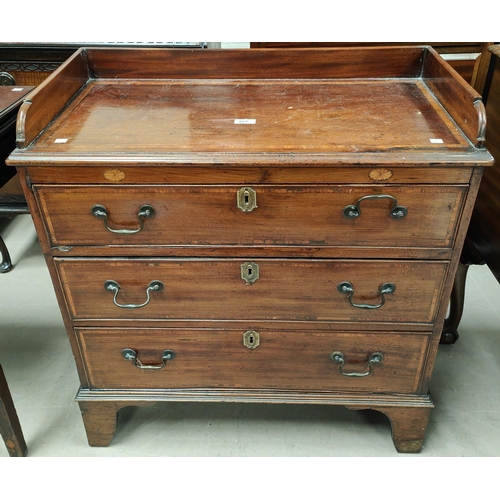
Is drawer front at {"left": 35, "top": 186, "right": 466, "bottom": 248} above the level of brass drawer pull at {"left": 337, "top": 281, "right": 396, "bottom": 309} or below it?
above

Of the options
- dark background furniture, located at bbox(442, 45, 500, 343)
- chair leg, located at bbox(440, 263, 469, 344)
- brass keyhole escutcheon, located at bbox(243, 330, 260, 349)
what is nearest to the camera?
brass keyhole escutcheon, located at bbox(243, 330, 260, 349)

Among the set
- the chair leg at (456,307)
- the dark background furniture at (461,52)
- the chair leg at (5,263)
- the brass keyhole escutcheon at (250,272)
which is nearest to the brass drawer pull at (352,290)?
the brass keyhole escutcheon at (250,272)

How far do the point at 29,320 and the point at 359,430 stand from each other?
1.42 m

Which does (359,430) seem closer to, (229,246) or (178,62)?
(229,246)

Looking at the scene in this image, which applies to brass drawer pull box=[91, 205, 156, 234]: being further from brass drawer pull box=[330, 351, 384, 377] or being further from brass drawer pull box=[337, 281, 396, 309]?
brass drawer pull box=[330, 351, 384, 377]

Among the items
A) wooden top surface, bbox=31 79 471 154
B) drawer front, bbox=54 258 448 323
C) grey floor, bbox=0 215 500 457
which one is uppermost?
wooden top surface, bbox=31 79 471 154

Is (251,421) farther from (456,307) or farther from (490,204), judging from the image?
(490,204)

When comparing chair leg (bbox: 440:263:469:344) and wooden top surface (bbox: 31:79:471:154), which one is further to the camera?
chair leg (bbox: 440:263:469:344)

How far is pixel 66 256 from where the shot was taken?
1328 mm

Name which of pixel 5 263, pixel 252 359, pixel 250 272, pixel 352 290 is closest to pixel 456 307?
pixel 352 290

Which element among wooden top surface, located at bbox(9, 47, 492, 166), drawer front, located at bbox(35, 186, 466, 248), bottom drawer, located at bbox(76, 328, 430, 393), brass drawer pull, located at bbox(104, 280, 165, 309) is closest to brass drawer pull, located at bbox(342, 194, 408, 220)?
drawer front, located at bbox(35, 186, 466, 248)

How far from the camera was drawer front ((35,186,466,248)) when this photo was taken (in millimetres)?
1212

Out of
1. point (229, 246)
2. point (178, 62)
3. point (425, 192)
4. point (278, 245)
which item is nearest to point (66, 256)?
point (229, 246)

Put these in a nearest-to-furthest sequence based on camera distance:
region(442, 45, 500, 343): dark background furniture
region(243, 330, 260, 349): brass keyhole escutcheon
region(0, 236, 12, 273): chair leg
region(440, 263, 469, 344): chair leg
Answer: region(243, 330, 260, 349): brass keyhole escutcheon, region(442, 45, 500, 343): dark background furniture, region(440, 263, 469, 344): chair leg, region(0, 236, 12, 273): chair leg
